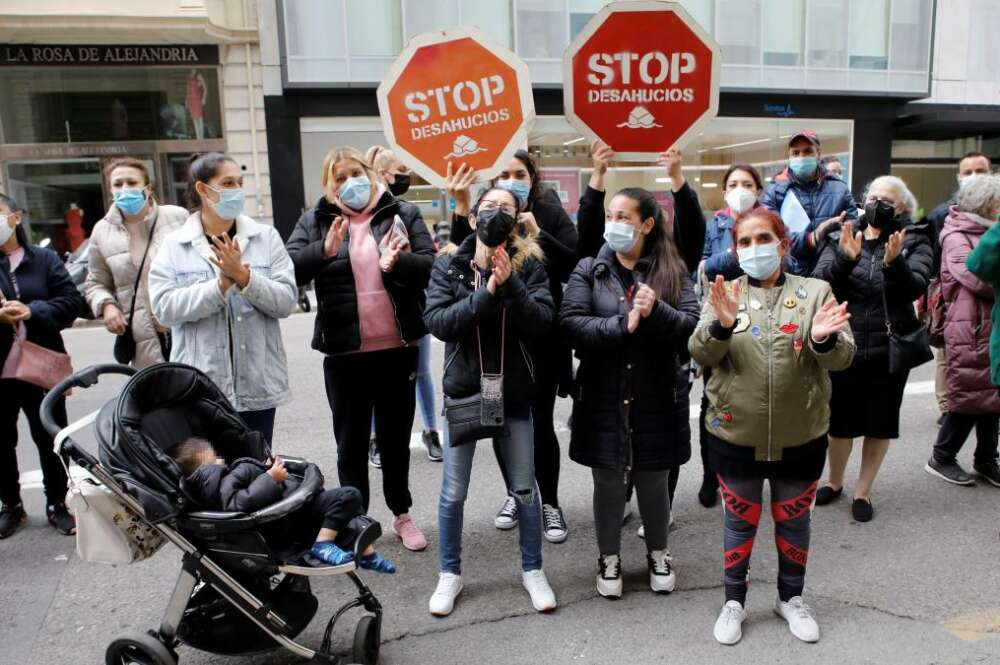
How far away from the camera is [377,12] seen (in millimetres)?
16469

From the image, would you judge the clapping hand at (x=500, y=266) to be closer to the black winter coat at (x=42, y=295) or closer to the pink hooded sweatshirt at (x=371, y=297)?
the pink hooded sweatshirt at (x=371, y=297)

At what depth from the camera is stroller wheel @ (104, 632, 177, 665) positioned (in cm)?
275

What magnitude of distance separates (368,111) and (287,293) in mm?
14023

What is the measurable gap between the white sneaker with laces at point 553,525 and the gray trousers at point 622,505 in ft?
1.88

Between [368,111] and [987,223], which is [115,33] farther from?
[987,223]

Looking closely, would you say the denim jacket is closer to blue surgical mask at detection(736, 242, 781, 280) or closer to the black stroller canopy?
the black stroller canopy

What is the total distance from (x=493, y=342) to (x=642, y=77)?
145 centimetres

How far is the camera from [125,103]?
1583cm

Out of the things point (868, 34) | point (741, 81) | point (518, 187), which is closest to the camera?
point (518, 187)

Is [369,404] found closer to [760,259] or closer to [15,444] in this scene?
[760,259]

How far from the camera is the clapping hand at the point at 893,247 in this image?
3795mm

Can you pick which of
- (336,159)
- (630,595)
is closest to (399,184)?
(336,159)

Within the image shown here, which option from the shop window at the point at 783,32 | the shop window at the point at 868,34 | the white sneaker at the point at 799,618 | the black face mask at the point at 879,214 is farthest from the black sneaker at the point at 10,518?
the shop window at the point at 868,34

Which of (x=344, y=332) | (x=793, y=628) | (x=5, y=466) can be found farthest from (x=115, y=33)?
(x=793, y=628)
